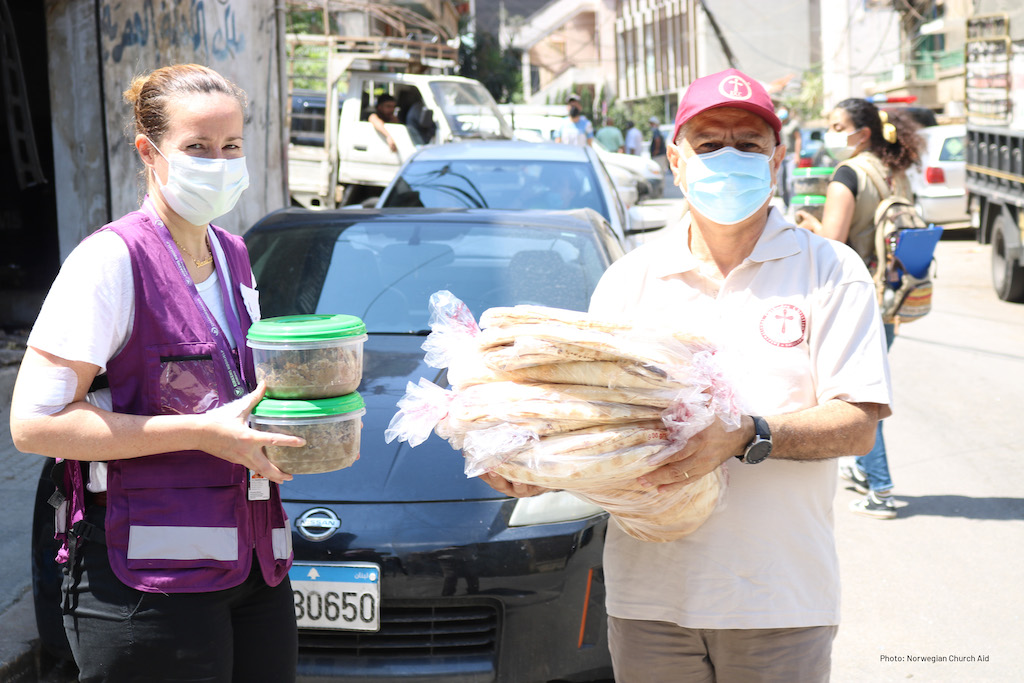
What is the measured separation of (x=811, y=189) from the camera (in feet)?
19.1

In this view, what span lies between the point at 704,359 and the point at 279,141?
8.20m

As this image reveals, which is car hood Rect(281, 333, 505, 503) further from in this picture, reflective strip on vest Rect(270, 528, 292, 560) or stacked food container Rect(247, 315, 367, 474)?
stacked food container Rect(247, 315, 367, 474)

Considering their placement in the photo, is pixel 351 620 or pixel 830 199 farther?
pixel 830 199

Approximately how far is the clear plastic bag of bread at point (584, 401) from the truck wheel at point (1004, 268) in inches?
407

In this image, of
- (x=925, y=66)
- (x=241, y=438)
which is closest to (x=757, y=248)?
(x=241, y=438)

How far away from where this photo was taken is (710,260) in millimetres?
2271

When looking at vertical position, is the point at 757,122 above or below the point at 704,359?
above

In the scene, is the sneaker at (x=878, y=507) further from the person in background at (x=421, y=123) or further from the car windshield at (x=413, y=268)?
the person in background at (x=421, y=123)

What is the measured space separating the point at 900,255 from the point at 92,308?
4.37 metres

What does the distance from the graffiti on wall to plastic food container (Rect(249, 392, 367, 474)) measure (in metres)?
6.07

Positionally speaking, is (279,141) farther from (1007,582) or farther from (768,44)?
(768,44)

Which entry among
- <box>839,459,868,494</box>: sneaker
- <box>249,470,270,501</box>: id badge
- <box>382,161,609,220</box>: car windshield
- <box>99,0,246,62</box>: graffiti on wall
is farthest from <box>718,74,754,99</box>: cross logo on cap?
<box>99,0,246,62</box>: graffiti on wall

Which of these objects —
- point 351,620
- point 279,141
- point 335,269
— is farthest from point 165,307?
point 279,141

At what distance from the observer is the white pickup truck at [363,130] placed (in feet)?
44.5
